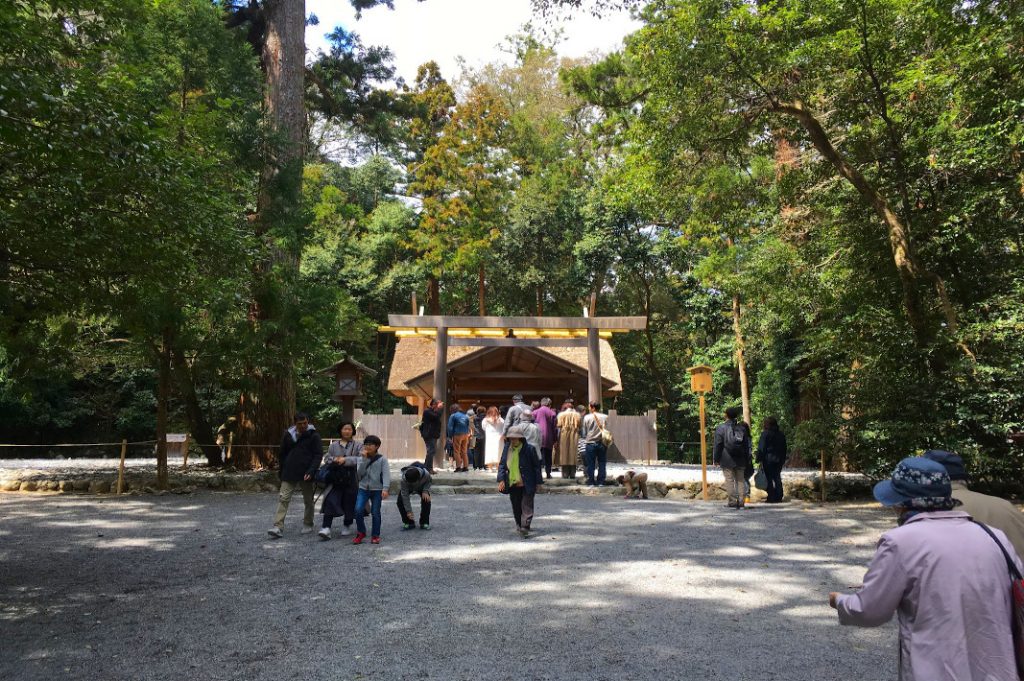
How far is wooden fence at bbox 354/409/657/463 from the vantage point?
2041cm

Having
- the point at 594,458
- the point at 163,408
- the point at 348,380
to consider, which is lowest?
the point at 594,458

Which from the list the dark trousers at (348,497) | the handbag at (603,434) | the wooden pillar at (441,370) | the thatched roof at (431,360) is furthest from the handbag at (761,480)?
the thatched roof at (431,360)

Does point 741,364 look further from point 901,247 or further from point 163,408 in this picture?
point 163,408

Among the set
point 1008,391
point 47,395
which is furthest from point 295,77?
point 47,395

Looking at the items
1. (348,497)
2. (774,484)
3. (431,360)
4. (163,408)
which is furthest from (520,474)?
(431,360)

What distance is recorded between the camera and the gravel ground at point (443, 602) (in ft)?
13.4

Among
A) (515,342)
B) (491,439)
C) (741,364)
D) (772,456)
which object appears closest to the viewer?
(772,456)

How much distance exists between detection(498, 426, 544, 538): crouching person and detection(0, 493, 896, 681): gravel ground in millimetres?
325

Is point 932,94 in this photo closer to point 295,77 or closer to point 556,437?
point 556,437

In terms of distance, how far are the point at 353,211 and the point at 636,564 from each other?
26.9m

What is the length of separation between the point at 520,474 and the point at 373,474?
65.1 inches

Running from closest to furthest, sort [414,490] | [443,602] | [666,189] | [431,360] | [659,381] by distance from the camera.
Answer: [443,602] < [414,490] < [666,189] < [431,360] < [659,381]

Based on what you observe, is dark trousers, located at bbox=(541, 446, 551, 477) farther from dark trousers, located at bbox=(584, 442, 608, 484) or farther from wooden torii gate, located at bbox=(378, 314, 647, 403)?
wooden torii gate, located at bbox=(378, 314, 647, 403)

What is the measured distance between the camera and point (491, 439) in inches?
675
